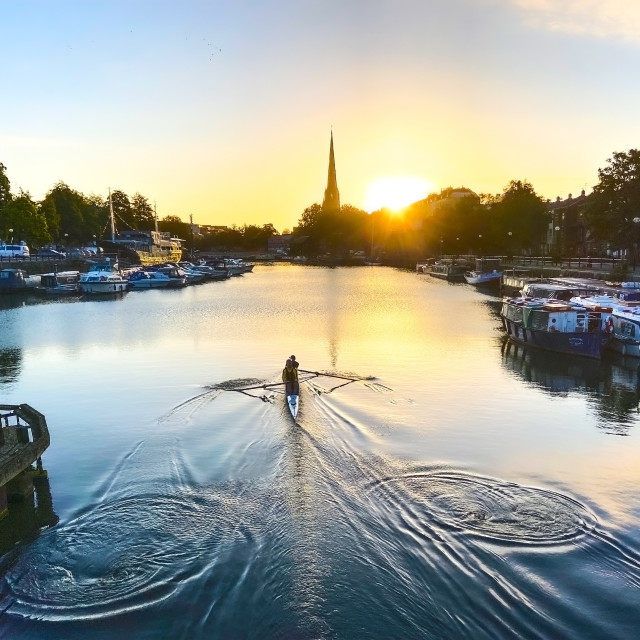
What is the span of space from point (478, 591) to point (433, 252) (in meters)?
172

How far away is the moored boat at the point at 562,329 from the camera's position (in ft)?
119


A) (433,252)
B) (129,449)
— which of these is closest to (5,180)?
(129,449)

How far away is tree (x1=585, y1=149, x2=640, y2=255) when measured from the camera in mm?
70562

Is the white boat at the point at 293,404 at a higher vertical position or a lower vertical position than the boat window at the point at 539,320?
lower

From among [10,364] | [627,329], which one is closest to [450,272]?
[627,329]

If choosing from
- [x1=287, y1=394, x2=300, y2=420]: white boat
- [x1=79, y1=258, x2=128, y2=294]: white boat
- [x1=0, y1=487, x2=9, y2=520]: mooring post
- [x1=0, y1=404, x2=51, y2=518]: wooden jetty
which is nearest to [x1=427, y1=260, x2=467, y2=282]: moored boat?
[x1=79, y1=258, x2=128, y2=294]: white boat

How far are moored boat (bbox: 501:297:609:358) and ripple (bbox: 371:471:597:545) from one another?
22247 millimetres

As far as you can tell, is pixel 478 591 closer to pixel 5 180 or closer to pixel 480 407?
pixel 480 407

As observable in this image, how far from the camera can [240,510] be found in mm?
15469

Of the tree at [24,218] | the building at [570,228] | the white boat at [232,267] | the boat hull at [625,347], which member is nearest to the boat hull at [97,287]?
the tree at [24,218]

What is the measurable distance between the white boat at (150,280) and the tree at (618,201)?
65.8 metres

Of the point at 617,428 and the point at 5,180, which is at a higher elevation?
the point at 5,180

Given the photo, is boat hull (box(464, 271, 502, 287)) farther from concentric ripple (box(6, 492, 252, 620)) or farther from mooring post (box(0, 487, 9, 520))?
mooring post (box(0, 487, 9, 520))

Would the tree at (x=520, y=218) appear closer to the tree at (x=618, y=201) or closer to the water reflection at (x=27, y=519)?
the tree at (x=618, y=201)
